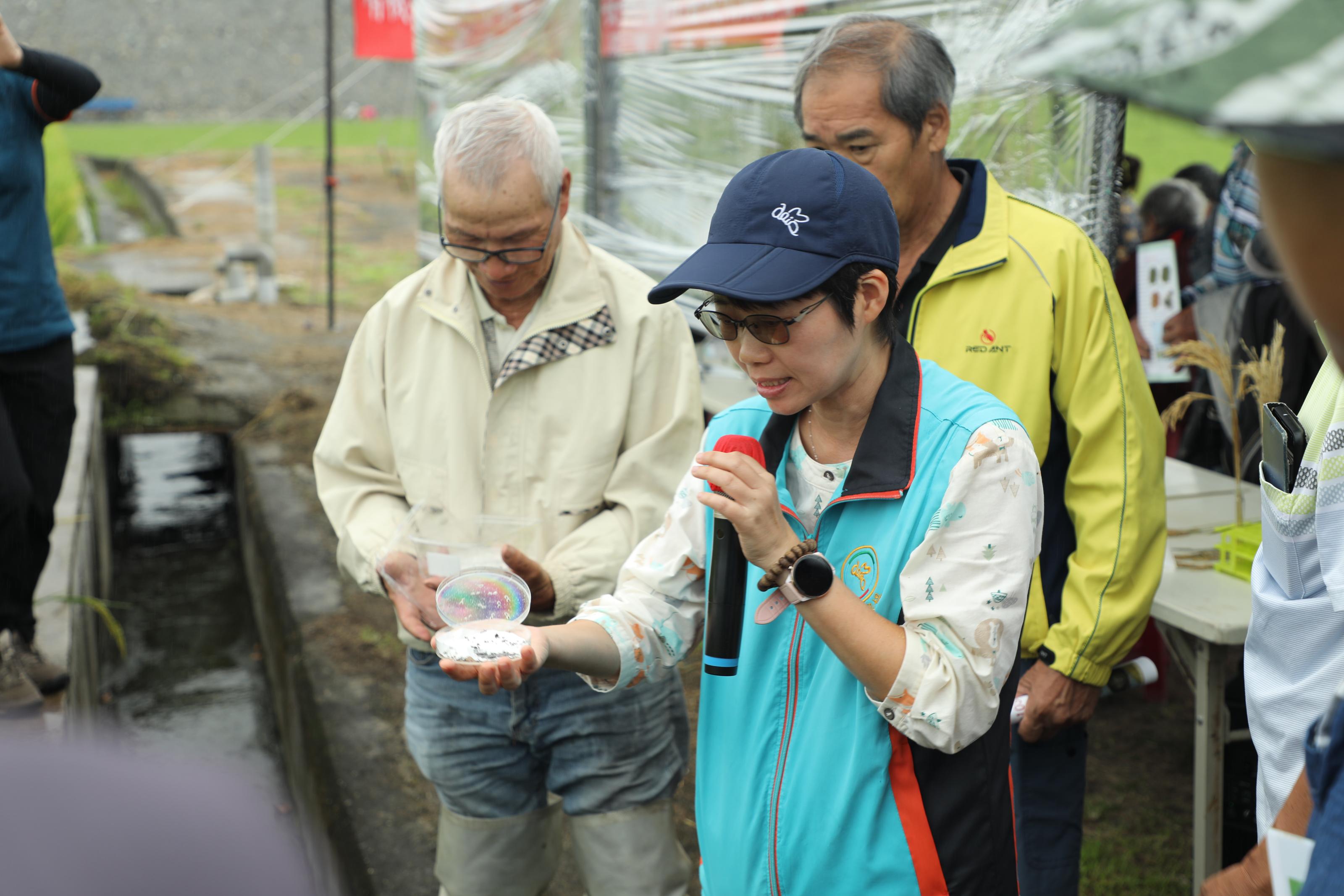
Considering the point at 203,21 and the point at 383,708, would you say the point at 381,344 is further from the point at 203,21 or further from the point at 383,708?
the point at 203,21

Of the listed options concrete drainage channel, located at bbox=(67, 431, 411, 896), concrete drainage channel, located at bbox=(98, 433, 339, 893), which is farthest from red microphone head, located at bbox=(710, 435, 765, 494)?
concrete drainage channel, located at bbox=(98, 433, 339, 893)

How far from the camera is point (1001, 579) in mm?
1422

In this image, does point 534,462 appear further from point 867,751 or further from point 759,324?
point 867,751

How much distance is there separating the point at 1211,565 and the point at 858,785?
1.86m

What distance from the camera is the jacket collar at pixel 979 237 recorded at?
7.01 ft

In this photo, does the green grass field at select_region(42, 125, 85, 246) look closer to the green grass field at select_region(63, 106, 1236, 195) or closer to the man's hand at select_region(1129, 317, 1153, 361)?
the man's hand at select_region(1129, 317, 1153, 361)

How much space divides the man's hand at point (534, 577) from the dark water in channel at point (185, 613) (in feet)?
7.13

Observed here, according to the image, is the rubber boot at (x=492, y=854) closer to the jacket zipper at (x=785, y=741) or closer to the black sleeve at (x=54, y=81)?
the jacket zipper at (x=785, y=741)

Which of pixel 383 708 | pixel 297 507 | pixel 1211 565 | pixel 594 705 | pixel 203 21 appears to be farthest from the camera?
pixel 203 21

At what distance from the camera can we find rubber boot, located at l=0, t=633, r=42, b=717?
350 centimetres

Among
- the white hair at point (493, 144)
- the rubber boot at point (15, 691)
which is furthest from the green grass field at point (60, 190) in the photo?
the white hair at point (493, 144)


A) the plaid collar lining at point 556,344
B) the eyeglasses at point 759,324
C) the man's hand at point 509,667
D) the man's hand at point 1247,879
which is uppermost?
the eyeglasses at point 759,324

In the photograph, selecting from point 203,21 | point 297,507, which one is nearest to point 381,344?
point 297,507

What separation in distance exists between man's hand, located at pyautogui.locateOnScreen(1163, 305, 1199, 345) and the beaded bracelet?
310 cm
